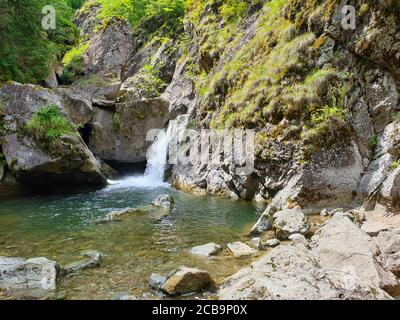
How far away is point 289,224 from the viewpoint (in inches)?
383

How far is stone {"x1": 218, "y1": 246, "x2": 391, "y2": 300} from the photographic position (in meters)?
4.88

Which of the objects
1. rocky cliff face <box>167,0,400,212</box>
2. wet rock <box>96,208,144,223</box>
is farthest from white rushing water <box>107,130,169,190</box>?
wet rock <box>96,208,144,223</box>

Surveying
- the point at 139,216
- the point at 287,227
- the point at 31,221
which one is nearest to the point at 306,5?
the point at 287,227

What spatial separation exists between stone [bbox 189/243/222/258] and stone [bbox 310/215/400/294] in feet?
7.11

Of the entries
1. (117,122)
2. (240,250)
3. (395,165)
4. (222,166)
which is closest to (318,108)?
(395,165)

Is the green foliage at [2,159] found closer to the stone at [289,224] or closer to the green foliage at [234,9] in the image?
the stone at [289,224]

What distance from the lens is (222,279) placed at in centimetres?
699

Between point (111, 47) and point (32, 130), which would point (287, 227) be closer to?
point (32, 130)

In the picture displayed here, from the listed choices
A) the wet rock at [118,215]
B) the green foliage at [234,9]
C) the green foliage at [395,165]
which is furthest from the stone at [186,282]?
the green foliage at [234,9]

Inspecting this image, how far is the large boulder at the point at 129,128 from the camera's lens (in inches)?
931

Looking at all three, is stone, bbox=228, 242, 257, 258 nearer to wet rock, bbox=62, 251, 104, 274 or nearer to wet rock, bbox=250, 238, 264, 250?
wet rock, bbox=250, 238, 264, 250

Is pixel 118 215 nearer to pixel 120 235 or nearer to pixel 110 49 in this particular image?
pixel 120 235

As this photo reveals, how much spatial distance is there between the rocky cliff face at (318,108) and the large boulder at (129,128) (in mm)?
7447

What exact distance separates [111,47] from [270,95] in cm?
2048
